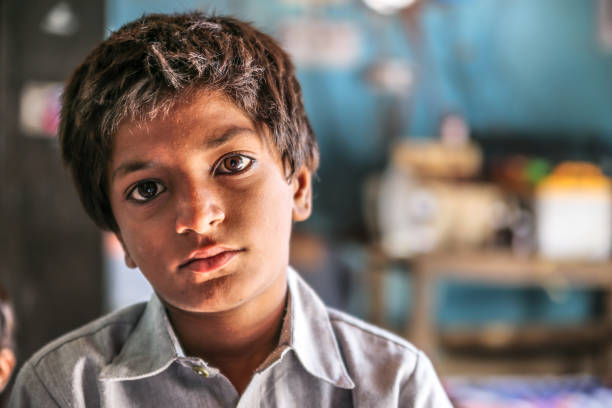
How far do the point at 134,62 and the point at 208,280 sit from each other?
0.29 metres

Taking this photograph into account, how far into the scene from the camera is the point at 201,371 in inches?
30.0

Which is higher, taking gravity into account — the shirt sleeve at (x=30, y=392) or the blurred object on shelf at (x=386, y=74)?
the blurred object on shelf at (x=386, y=74)

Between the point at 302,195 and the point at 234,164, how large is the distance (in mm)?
160

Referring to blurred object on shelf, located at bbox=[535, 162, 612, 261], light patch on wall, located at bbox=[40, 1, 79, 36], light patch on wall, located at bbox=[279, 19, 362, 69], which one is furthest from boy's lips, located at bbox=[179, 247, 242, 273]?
light patch on wall, located at bbox=[279, 19, 362, 69]

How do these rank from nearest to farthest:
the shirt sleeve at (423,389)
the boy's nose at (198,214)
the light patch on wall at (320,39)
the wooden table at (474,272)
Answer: the boy's nose at (198,214)
the shirt sleeve at (423,389)
the wooden table at (474,272)
the light patch on wall at (320,39)

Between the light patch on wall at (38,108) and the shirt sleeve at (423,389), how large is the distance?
1.28 metres

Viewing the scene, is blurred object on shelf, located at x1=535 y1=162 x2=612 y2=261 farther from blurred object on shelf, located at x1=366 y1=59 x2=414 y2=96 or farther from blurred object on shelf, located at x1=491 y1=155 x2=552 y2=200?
blurred object on shelf, located at x1=366 y1=59 x2=414 y2=96

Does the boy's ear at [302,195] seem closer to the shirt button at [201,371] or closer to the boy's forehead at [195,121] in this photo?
the boy's forehead at [195,121]

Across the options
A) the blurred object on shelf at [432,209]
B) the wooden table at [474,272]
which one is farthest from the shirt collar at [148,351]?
the blurred object on shelf at [432,209]

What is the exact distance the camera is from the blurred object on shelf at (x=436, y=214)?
2.61 m

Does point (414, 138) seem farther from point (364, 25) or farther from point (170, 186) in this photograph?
point (170, 186)

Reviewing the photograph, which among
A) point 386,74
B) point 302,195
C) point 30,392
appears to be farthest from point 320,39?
point 30,392

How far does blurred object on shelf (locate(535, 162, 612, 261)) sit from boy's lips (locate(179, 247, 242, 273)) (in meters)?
2.03

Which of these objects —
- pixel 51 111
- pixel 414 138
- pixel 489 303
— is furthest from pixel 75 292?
pixel 489 303
